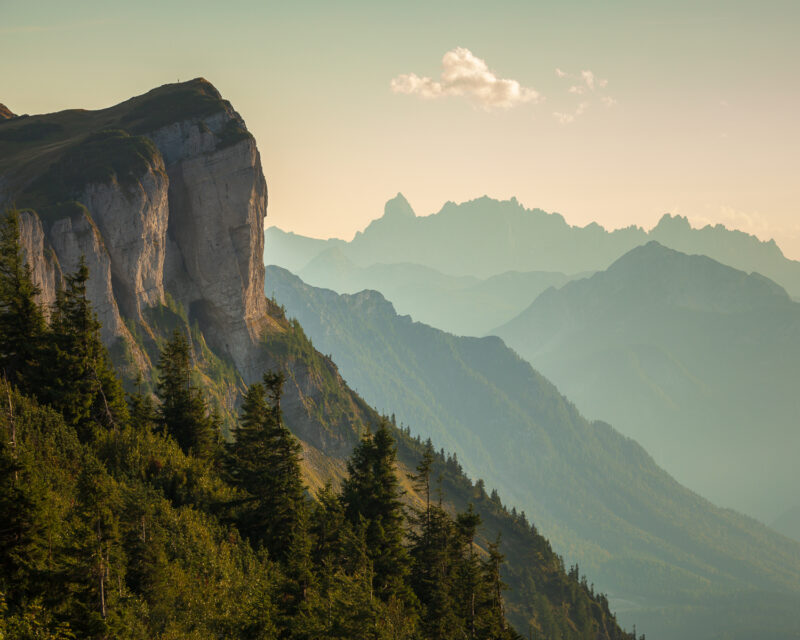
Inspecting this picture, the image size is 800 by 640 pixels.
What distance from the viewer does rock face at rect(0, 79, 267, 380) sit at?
139 m

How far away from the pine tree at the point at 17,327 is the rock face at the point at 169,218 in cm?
7363

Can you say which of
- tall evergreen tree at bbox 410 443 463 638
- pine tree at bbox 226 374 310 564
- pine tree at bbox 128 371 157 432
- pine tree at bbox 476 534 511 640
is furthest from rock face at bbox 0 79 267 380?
pine tree at bbox 476 534 511 640

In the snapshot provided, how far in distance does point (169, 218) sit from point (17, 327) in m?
119

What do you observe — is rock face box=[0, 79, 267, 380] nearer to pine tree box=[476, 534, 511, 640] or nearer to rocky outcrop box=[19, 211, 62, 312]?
rocky outcrop box=[19, 211, 62, 312]

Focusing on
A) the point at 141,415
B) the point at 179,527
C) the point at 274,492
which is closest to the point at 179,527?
the point at 179,527

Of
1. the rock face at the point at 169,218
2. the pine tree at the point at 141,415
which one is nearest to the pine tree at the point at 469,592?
the pine tree at the point at 141,415

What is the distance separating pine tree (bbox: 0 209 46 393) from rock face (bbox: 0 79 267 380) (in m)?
73.6

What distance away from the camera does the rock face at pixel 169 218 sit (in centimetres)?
13888

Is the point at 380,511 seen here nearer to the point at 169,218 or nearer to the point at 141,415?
the point at 141,415

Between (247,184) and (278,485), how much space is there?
5336 inches

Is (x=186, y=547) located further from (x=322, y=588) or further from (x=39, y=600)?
(x=39, y=600)

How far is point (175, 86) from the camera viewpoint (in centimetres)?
19825

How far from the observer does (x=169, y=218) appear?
566ft

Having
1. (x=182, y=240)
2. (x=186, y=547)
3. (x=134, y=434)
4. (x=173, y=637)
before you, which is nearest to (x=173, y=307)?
(x=182, y=240)
